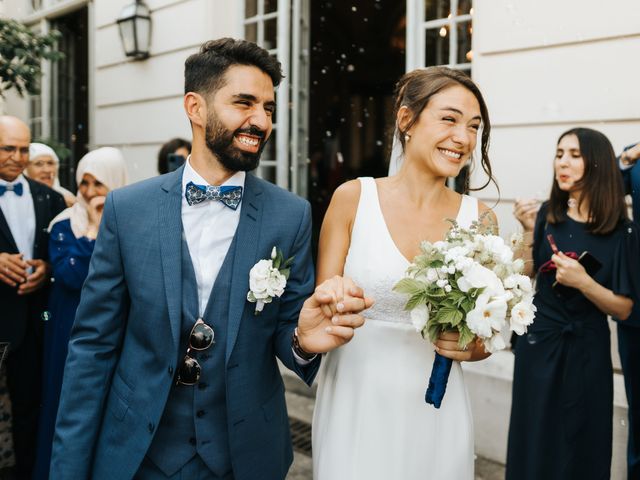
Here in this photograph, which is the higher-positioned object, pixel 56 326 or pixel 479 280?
pixel 479 280

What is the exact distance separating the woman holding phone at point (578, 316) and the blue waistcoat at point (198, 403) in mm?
2077

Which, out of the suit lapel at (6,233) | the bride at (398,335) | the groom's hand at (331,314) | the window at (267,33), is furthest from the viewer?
the window at (267,33)

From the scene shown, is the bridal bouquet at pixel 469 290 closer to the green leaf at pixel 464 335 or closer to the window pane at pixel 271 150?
the green leaf at pixel 464 335

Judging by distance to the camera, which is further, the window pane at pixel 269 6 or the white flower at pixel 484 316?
the window pane at pixel 269 6

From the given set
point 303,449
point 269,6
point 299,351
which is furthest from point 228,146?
point 269,6

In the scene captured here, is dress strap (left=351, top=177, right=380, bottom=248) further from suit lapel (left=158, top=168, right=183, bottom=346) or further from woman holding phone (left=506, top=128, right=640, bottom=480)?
woman holding phone (left=506, top=128, right=640, bottom=480)

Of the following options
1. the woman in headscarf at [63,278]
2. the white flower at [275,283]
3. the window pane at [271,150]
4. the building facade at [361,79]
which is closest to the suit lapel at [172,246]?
the white flower at [275,283]

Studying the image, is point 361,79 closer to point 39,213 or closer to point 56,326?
point 39,213

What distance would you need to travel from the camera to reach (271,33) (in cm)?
683

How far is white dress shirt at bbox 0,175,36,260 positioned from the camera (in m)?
3.82

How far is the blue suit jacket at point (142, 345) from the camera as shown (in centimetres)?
201

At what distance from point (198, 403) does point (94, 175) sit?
230 centimetres

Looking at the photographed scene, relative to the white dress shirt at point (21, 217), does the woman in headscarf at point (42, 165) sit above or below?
above

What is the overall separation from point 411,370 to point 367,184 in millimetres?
803
